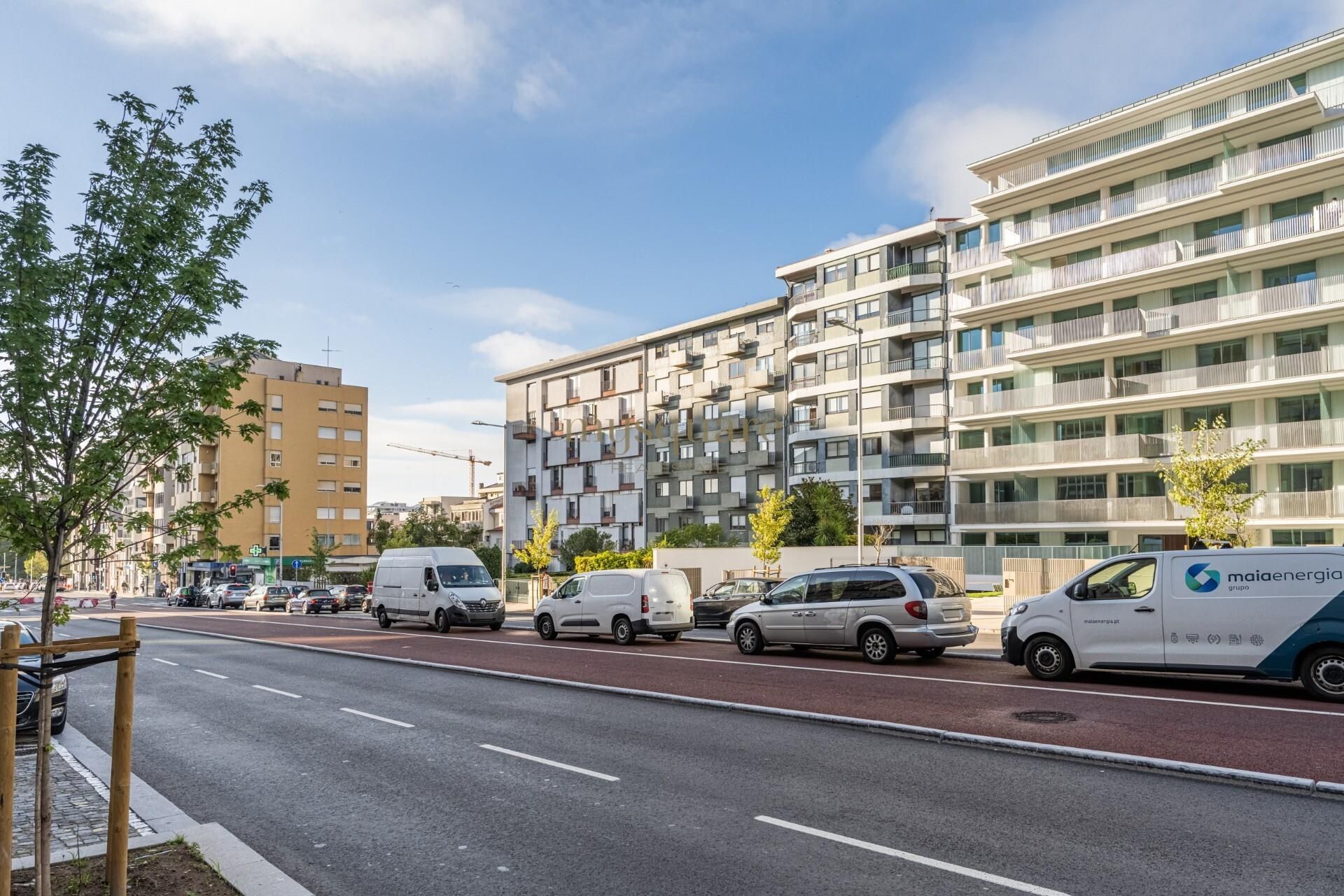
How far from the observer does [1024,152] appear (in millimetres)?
45688

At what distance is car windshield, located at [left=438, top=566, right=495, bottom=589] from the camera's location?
98.0 feet

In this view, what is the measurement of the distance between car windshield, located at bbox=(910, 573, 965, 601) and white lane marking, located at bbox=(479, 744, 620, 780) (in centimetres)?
1027

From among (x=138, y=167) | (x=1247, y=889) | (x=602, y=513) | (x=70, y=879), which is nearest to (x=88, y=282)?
(x=138, y=167)

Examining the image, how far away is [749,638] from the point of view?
20250mm

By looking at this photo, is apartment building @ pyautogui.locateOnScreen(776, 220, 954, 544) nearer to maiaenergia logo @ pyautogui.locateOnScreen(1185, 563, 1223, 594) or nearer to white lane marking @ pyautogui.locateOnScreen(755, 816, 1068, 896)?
maiaenergia logo @ pyautogui.locateOnScreen(1185, 563, 1223, 594)

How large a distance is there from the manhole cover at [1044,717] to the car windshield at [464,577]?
21318 mm

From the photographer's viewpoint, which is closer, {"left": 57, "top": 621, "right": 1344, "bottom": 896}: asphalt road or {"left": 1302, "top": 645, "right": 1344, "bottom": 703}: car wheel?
{"left": 57, "top": 621, "right": 1344, "bottom": 896}: asphalt road

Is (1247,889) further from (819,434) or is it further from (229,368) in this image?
(819,434)

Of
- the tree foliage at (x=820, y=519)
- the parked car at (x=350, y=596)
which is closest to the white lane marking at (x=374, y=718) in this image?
the tree foliage at (x=820, y=519)

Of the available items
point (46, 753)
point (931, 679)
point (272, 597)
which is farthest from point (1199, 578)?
point (272, 597)

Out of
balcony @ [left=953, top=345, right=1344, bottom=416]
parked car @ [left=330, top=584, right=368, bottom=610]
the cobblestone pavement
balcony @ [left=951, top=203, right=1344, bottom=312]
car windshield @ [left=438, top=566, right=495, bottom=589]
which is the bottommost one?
parked car @ [left=330, top=584, right=368, bottom=610]

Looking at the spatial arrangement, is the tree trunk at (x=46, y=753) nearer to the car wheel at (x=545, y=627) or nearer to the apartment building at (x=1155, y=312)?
the car wheel at (x=545, y=627)

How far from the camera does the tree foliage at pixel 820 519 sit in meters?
46.9

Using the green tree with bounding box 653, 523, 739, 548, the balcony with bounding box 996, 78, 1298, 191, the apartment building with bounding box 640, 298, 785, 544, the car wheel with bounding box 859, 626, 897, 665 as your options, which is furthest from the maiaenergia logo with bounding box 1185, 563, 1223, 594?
the apartment building with bounding box 640, 298, 785, 544
